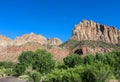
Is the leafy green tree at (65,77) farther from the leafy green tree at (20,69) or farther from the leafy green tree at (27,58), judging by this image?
the leafy green tree at (27,58)

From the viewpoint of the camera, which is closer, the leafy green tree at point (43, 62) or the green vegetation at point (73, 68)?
the green vegetation at point (73, 68)

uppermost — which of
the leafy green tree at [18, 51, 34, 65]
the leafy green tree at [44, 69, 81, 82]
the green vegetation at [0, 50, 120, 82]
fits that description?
the leafy green tree at [18, 51, 34, 65]

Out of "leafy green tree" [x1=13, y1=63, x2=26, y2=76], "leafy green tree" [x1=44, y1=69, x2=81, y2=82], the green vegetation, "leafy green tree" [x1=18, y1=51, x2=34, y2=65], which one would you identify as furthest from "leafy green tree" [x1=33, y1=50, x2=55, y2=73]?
"leafy green tree" [x1=44, y1=69, x2=81, y2=82]

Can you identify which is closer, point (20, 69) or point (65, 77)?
point (65, 77)

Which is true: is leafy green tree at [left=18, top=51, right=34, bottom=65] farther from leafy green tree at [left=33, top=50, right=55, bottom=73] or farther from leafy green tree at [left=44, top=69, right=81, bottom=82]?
leafy green tree at [left=44, top=69, right=81, bottom=82]

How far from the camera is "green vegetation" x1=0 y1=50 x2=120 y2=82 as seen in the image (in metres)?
63.7

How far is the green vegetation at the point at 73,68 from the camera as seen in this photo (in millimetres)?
63734

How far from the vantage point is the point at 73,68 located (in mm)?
76062

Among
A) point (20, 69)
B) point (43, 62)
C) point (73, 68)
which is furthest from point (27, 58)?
point (73, 68)

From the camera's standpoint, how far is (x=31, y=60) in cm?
14325

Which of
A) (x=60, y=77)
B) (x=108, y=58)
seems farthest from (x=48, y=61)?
(x=60, y=77)

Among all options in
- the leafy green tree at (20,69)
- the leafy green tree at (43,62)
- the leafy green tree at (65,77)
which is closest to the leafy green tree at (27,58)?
the leafy green tree at (43,62)

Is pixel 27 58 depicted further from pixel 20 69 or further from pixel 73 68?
pixel 73 68

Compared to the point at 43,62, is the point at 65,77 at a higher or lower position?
lower
